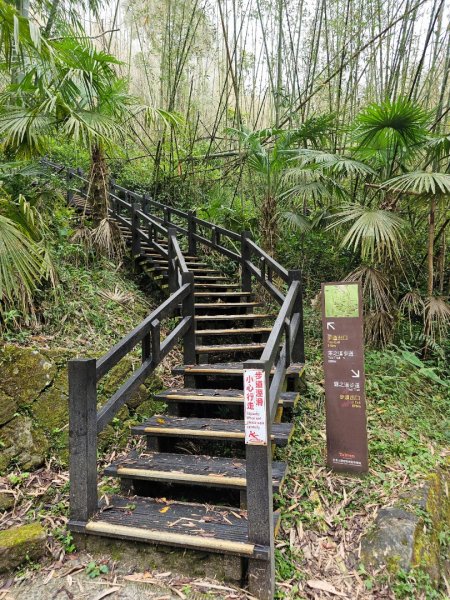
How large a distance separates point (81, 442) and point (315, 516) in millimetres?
1576

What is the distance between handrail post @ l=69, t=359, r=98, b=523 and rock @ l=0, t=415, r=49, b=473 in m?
0.83

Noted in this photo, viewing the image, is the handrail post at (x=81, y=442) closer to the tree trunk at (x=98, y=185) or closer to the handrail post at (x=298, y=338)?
the handrail post at (x=298, y=338)

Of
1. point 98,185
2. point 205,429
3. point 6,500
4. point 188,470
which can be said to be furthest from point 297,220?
point 6,500

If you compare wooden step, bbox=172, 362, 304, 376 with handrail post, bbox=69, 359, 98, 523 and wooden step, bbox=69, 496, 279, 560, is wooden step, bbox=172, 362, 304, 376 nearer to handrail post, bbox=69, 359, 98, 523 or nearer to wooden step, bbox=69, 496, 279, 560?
wooden step, bbox=69, 496, 279, 560

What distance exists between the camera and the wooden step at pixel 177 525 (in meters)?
2.01

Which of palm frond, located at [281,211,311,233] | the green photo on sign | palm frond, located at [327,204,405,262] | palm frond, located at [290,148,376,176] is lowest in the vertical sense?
the green photo on sign

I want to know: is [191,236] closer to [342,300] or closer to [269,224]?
[269,224]

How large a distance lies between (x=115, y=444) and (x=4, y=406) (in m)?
0.90

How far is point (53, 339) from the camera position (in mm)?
3617

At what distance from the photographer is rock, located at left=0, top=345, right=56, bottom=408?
3.07 m

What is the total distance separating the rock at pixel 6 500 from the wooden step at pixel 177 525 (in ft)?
2.26

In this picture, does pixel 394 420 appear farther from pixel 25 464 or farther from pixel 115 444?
pixel 25 464

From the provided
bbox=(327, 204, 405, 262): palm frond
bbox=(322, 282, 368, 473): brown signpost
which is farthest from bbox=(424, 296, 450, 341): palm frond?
bbox=(322, 282, 368, 473): brown signpost

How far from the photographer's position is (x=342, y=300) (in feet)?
9.85
